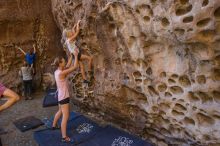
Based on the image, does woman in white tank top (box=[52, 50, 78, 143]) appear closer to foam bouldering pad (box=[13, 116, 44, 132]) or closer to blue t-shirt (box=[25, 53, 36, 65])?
foam bouldering pad (box=[13, 116, 44, 132])

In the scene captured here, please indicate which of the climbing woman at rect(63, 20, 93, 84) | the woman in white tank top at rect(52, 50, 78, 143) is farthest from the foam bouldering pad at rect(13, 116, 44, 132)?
the climbing woman at rect(63, 20, 93, 84)

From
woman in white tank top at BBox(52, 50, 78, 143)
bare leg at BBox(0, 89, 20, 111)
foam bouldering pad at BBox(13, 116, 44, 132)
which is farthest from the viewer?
foam bouldering pad at BBox(13, 116, 44, 132)

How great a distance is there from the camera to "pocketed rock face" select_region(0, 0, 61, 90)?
29.3 ft

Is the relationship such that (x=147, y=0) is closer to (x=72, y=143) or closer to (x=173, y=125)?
(x=173, y=125)

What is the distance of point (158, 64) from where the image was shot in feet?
15.8

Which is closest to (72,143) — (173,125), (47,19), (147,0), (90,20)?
(173,125)

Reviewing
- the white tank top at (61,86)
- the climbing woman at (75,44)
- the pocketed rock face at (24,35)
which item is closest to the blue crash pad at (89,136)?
the white tank top at (61,86)

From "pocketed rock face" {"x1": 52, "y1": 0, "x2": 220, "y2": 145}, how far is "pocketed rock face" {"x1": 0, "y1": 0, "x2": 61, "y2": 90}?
9.87 ft

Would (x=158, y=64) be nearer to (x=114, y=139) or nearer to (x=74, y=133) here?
(x=114, y=139)

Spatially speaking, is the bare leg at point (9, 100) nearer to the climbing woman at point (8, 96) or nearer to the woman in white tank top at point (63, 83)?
the climbing woman at point (8, 96)

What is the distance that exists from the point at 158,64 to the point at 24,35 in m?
5.67

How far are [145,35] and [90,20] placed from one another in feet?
5.28

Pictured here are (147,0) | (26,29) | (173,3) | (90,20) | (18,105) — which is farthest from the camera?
(26,29)

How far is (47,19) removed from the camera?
9.51 meters
